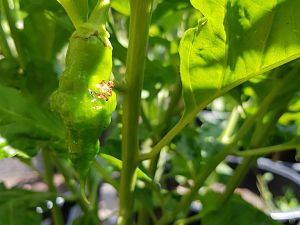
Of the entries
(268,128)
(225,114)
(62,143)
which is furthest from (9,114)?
(225,114)

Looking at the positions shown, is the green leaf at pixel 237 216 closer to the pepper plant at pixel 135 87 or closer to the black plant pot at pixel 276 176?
the pepper plant at pixel 135 87

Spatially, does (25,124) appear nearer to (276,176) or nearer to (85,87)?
(85,87)

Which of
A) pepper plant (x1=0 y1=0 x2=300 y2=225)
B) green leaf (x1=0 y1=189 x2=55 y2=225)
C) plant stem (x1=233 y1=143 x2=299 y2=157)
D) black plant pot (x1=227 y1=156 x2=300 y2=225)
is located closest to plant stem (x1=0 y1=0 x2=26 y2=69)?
pepper plant (x1=0 y1=0 x2=300 y2=225)

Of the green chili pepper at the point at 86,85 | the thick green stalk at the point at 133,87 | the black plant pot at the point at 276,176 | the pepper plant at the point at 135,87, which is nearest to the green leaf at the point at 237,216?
the pepper plant at the point at 135,87

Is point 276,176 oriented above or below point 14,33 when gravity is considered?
below

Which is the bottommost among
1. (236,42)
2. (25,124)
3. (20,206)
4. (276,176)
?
(276,176)

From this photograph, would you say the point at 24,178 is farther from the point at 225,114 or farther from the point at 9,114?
the point at 9,114

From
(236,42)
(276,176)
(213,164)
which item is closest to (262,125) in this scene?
(213,164)

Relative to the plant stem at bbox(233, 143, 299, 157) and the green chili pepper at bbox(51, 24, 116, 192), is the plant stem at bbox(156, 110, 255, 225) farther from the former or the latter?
the green chili pepper at bbox(51, 24, 116, 192)
